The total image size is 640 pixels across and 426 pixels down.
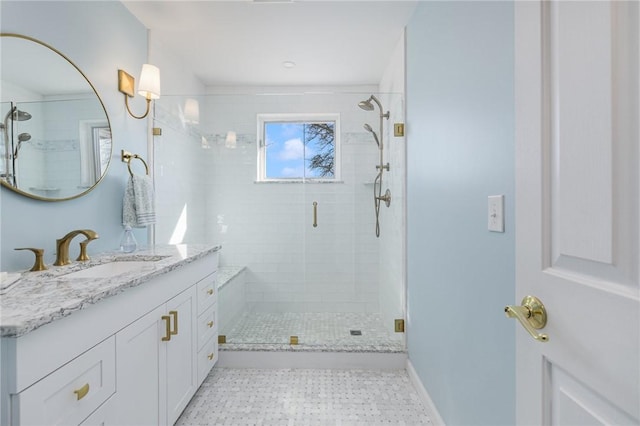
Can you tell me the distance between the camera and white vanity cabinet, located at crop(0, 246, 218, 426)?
2.68 ft

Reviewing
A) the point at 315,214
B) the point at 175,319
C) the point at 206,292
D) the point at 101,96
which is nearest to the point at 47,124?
the point at 101,96

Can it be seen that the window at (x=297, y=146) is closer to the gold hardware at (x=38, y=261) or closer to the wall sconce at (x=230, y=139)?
the wall sconce at (x=230, y=139)

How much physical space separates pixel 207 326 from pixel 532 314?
1887 mm

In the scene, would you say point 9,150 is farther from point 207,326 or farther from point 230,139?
point 230,139

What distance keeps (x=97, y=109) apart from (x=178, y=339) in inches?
52.4

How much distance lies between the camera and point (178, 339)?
1665 mm

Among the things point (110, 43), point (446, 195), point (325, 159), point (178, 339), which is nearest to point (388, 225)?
point (325, 159)

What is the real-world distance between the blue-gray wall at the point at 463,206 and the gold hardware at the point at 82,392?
1.30 metres

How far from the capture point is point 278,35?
7.89 ft

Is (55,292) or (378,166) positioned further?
(378,166)

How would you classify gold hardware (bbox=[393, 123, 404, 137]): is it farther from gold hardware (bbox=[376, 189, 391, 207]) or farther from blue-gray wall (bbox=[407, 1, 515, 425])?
gold hardware (bbox=[376, 189, 391, 207])

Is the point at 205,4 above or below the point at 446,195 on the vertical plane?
above

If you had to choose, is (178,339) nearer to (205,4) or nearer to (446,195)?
(446,195)

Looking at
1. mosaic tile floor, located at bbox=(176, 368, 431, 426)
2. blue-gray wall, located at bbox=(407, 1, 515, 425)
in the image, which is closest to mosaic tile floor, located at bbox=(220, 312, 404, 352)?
mosaic tile floor, located at bbox=(176, 368, 431, 426)
